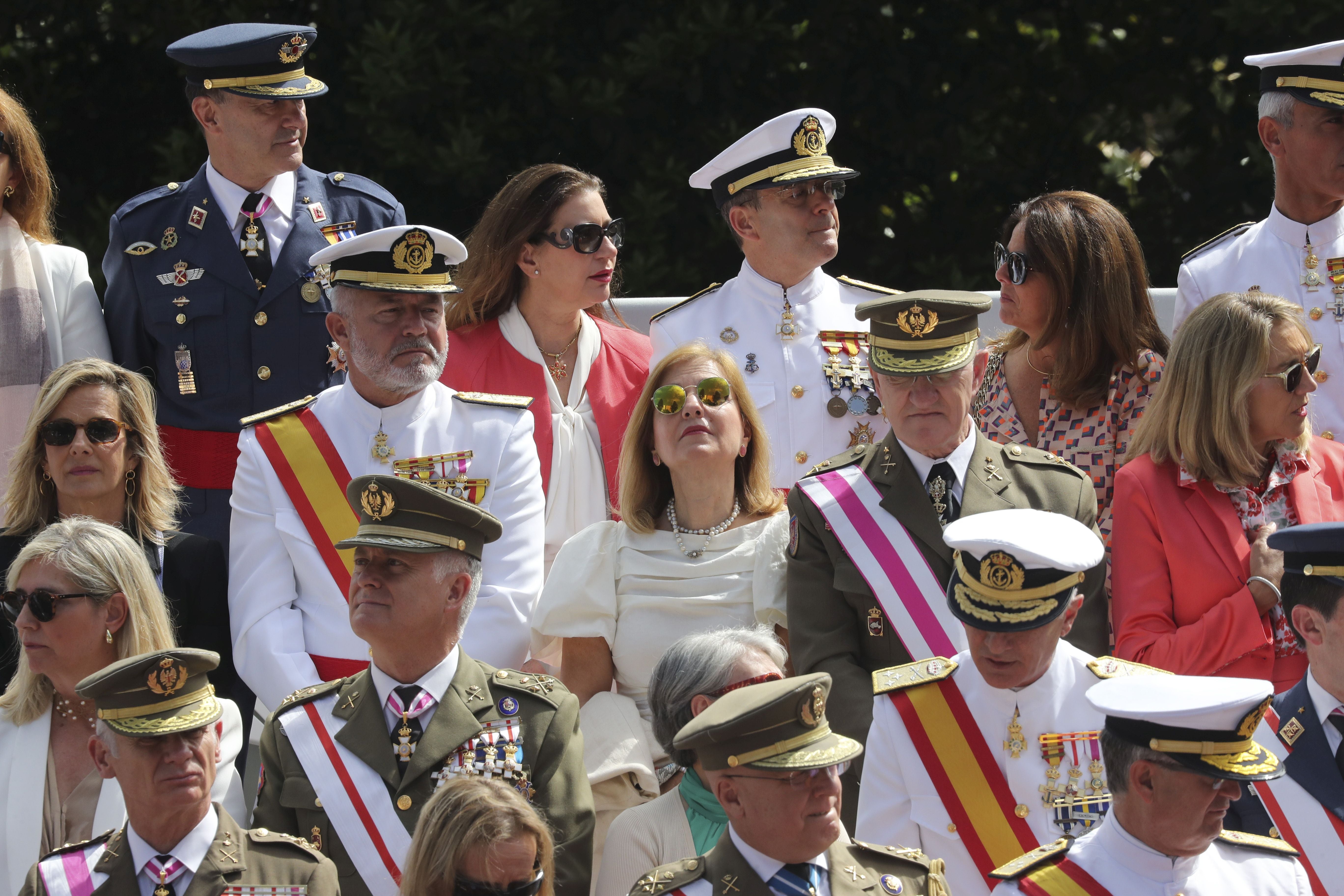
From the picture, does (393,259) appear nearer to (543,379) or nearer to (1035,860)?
(543,379)

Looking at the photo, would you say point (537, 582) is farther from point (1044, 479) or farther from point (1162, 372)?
point (1162, 372)

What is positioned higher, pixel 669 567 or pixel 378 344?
pixel 378 344

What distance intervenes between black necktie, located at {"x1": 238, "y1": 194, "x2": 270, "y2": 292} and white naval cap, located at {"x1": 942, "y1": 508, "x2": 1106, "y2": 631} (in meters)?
2.87

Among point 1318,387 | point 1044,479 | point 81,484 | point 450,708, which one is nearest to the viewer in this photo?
point 450,708

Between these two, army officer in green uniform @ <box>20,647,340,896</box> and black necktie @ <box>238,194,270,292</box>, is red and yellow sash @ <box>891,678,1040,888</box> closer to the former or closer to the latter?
army officer in green uniform @ <box>20,647,340,896</box>

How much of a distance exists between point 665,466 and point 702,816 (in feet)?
4.25

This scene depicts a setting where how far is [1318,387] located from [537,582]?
252 cm

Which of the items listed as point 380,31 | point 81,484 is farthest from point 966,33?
point 81,484

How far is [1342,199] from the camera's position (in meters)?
5.87

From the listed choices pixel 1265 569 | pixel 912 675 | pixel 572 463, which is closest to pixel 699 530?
pixel 572 463

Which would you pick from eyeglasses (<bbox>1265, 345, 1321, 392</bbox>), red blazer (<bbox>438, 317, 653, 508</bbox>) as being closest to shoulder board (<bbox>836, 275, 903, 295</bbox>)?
red blazer (<bbox>438, 317, 653, 508</bbox>)

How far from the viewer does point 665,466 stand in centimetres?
543

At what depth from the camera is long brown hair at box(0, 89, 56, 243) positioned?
19.3 ft

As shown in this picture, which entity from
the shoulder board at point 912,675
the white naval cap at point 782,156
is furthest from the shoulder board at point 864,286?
the shoulder board at point 912,675
